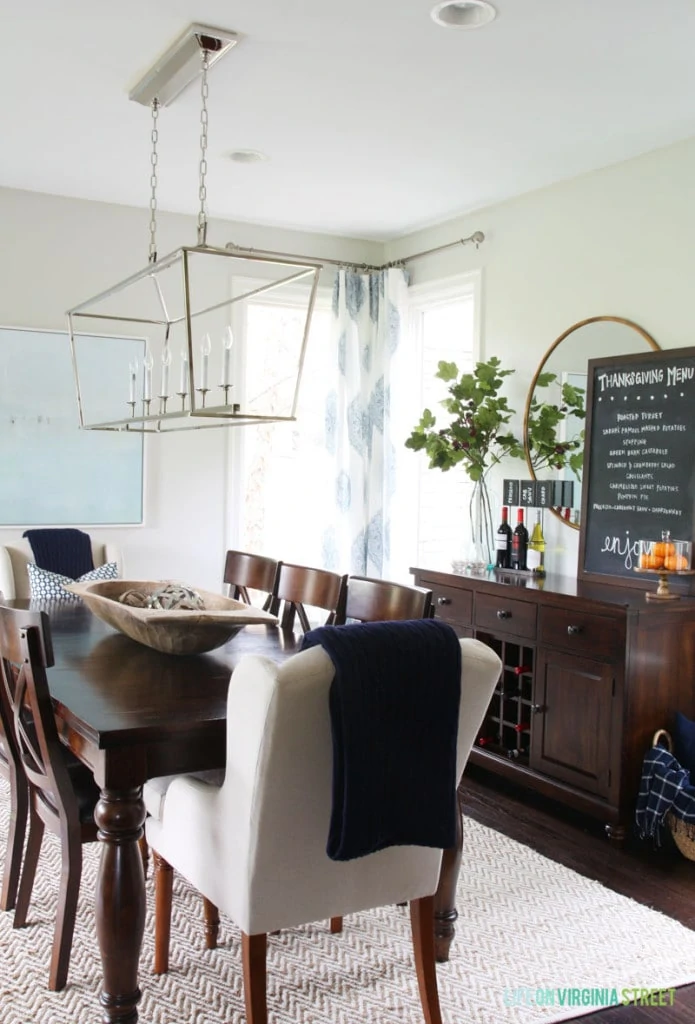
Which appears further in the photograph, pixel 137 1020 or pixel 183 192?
pixel 183 192

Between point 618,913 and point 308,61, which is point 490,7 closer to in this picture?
point 308,61

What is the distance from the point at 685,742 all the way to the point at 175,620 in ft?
6.34

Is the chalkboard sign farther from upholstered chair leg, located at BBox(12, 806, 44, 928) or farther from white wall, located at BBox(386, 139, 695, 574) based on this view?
upholstered chair leg, located at BBox(12, 806, 44, 928)

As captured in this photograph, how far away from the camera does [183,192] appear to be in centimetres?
475

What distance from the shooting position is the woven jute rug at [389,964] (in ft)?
7.41

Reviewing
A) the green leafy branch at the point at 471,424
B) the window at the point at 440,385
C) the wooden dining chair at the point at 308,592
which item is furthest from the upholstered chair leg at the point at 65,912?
the window at the point at 440,385

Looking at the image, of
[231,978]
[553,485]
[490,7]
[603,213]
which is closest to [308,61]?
[490,7]

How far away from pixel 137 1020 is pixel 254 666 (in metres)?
0.93

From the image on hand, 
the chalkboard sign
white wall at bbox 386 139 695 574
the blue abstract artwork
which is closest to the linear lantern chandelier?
the blue abstract artwork

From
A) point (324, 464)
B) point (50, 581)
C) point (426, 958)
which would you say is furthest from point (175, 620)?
point (324, 464)

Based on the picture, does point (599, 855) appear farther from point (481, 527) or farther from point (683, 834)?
point (481, 527)

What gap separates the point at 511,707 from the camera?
3916 mm

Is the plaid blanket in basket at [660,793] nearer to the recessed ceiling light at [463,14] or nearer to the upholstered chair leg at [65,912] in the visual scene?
the upholstered chair leg at [65,912]

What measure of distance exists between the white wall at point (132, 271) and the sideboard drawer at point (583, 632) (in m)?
2.25
